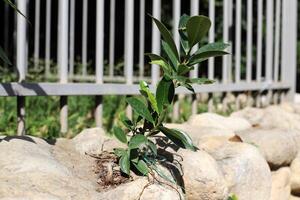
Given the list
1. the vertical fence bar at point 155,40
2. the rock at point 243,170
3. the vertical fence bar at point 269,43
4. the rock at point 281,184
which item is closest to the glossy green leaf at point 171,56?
the rock at point 243,170

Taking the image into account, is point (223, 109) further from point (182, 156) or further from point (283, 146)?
point (182, 156)

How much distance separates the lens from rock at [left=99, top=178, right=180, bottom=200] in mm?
2205

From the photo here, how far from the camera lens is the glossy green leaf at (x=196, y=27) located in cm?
237

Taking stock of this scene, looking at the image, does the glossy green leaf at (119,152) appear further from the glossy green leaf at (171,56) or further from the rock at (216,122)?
the rock at (216,122)

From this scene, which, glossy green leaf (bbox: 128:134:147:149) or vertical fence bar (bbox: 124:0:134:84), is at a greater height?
vertical fence bar (bbox: 124:0:134:84)

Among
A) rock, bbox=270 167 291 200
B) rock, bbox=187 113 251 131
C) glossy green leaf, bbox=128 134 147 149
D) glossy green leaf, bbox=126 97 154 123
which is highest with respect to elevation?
glossy green leaf, bbox=126 97 154 123

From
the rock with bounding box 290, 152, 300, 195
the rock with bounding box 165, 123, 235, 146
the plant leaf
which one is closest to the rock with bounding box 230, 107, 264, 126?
the rock with bounding box 290, 152, 300, 195

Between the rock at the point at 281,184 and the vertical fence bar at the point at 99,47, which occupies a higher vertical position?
the vertical fence bar at the point at 99,47

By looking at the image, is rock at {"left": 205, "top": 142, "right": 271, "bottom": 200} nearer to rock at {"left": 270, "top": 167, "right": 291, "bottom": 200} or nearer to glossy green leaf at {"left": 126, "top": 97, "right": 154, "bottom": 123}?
rock at {"left": 270, "top": 167, "right": 291, "bottom": 200}

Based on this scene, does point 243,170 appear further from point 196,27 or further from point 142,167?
point 196,27

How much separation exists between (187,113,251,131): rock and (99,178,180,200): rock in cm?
190

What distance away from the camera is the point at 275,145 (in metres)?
3.67

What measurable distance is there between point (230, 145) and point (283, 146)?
67 cm

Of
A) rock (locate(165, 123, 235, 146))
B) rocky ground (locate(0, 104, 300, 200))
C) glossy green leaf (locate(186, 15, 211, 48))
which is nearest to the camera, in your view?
rocky ground (locate(0, 104, 300, 200))
